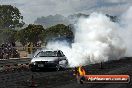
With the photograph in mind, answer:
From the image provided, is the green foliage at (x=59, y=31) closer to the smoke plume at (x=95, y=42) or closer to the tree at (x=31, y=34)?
the tree at (x=31, y=34)

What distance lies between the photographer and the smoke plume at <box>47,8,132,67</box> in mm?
34784

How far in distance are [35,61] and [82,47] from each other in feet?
35.6

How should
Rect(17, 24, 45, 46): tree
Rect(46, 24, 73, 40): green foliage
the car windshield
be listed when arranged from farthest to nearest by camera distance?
Rect(46, 24, 73, 40): green foliage → Rect(17, 24, 45, 46): tree → the car windshield

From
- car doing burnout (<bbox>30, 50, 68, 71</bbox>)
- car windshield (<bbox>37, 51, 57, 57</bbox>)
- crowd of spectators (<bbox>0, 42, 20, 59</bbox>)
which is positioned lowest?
car doing burnout (<bbox>30, 50, 68, 71</bbox>)

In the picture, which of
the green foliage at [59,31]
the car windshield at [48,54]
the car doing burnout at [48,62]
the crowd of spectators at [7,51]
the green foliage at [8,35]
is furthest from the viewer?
the green foliage at [59,31]

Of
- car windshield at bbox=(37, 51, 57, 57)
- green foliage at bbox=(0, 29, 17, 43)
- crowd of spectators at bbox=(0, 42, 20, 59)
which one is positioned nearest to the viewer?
car windshield at bbox=(37, 51, 57, 57)

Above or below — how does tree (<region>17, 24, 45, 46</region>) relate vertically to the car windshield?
above

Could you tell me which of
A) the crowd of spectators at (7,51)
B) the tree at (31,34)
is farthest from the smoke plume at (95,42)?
the tree at (31,34)

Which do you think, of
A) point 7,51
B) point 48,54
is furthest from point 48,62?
point 7,51

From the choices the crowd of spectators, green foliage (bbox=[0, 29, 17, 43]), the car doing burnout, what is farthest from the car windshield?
green foliage (bbox=[0, 29, 17, 43])

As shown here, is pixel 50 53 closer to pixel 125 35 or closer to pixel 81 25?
pixel 81 25

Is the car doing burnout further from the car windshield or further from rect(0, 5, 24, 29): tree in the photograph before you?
rect(0, 5, 24, 29): tree

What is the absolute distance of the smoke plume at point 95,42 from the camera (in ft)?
114

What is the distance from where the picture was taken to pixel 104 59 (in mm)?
37781
